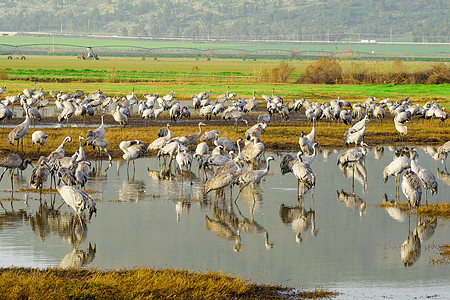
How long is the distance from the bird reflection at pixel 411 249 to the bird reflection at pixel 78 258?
5981 mm

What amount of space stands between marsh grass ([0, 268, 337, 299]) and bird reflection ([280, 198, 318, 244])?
12.8 feet

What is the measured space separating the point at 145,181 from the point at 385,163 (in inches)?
358

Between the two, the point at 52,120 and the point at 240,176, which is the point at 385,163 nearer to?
the point at 240,176

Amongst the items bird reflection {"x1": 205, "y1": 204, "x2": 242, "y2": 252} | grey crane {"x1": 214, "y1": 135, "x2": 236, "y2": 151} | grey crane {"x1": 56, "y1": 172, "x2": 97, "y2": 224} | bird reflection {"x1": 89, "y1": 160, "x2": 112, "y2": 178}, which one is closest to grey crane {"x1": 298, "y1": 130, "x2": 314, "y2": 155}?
grey crane {"x1": 214, "y1": 135, "x2": 236, "y2": 151}

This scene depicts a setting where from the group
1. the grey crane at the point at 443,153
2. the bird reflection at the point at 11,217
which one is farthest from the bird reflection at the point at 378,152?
the bird reflection at the point at 11,217

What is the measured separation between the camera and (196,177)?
912 inches

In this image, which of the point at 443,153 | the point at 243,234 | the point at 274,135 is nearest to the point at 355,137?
the point at 443,153

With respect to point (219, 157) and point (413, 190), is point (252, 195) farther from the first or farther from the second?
point (413, 190)

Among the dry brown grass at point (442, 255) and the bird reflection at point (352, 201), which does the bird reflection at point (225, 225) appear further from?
the dry brown grass at point (442, 255)

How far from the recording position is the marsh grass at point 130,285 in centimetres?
1088

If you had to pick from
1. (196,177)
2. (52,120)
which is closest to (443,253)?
(196,177)

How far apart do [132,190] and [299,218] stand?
539 centimetres

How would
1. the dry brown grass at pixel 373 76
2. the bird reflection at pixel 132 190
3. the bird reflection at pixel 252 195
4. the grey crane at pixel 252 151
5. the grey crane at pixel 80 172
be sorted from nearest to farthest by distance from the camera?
the grey crane at pixel 80 172
the bird reflection at pixel 252 195
the bird reflection at pixel 132 190
the grey crane at pixel 252 151
the dry brown grass at pixel 373 76

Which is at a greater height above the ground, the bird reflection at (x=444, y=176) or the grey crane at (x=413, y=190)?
the grey crane at (x=413, y=190)
